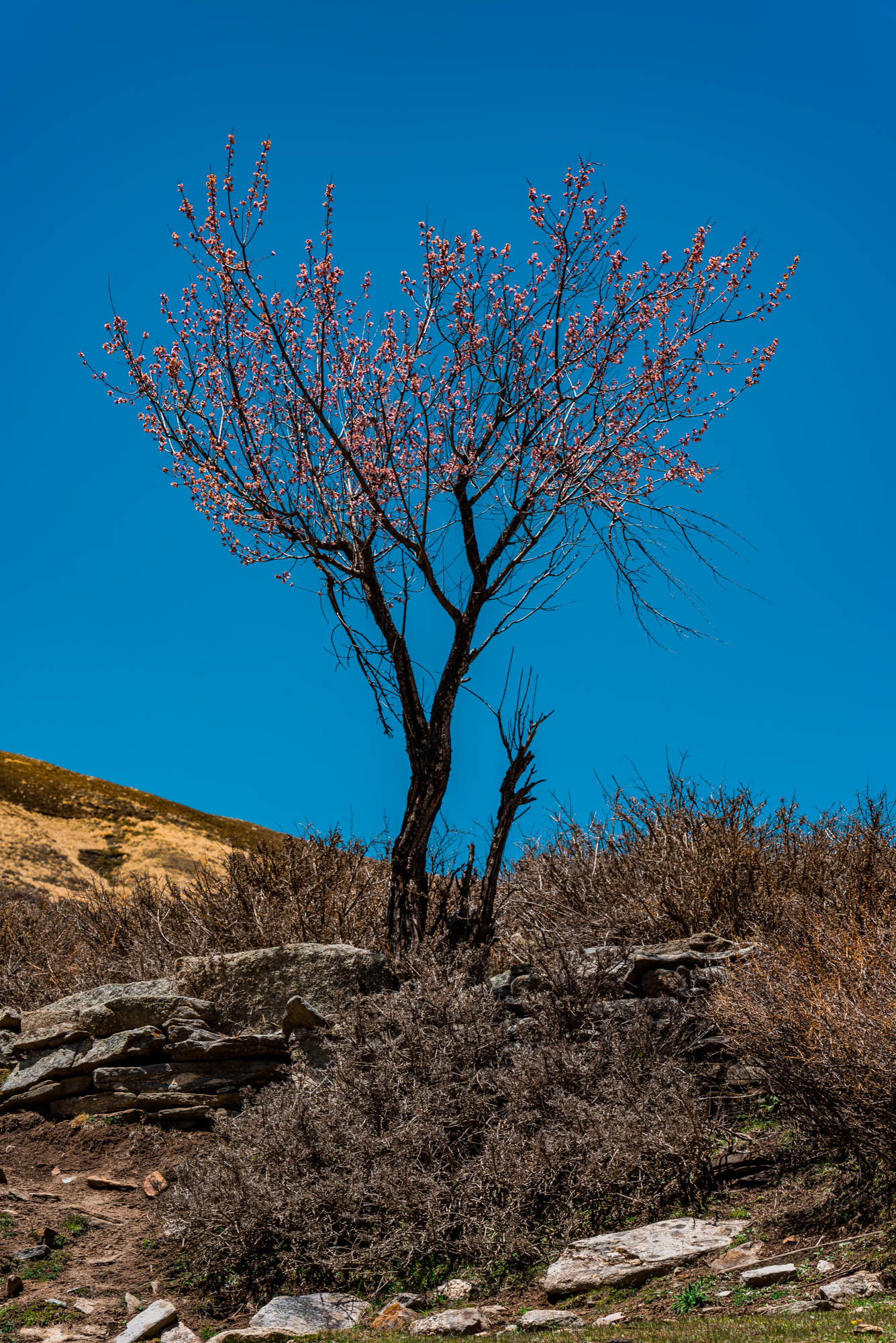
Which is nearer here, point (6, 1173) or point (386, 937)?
point (6, 1173)

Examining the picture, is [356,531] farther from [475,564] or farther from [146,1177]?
[146,1177]

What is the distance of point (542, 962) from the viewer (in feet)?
25.6

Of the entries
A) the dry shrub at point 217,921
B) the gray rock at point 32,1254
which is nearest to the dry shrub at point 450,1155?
the gray rock at point 32,1254

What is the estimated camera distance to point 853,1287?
476 centimetres

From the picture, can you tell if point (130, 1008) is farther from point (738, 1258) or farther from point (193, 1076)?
point (738, 1258)

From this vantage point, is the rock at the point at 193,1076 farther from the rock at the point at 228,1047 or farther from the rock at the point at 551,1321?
the rock at the point at 551,1321

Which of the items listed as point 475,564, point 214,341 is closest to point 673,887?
point 475,564

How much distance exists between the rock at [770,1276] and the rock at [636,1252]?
1.39 ft

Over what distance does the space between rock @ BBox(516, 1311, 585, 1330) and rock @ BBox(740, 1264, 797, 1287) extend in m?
0.89

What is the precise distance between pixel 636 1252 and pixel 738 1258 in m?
0.55

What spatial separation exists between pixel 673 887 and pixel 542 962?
6.28 ft

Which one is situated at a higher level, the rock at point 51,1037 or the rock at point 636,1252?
the rock at point 51,1037

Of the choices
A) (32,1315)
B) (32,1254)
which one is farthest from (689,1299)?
(32,1254)

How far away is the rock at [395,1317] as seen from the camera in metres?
5.32
